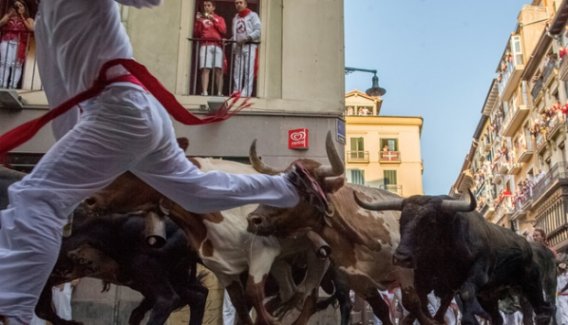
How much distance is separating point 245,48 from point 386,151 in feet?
148

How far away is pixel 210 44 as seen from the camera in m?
11.5

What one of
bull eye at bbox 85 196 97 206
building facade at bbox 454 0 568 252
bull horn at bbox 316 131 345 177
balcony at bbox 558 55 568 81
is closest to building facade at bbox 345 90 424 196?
building facade at bbox 454 0 568 252

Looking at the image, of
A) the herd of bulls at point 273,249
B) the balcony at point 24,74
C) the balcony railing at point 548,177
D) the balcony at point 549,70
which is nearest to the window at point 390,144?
the balcony railing at point 548,177

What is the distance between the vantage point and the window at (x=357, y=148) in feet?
183

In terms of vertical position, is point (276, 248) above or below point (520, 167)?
below

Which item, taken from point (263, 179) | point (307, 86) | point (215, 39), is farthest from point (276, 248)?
point (215, 39)

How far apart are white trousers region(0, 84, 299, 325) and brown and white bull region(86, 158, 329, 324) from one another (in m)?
1.84

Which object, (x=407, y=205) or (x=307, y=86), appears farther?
(x=307, y=86)

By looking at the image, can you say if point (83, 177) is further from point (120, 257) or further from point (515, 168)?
point (515, 168)

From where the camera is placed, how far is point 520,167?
5125cm

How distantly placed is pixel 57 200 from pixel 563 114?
133ft

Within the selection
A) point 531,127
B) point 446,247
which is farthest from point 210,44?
point 531,127

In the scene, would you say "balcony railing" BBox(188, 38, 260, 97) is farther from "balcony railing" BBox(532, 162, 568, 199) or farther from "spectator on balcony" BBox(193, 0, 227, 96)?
"balcony railing" BBox(532, 162, 568, 199)

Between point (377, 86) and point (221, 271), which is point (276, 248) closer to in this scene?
point (221, 271)
